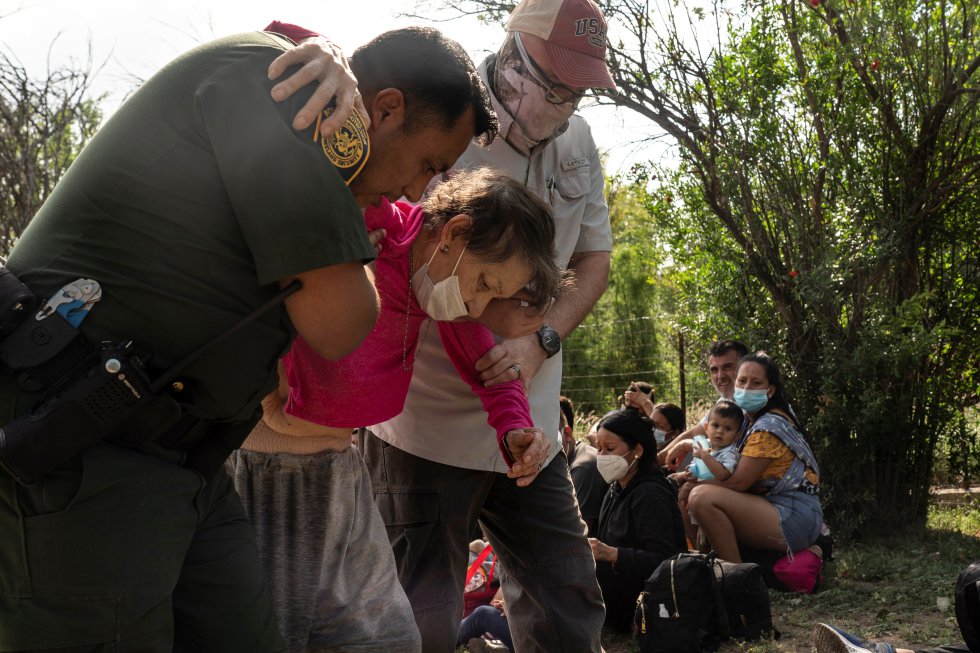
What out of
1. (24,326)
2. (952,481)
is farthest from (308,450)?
(952,481)

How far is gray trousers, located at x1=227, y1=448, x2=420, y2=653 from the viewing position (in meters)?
2.39

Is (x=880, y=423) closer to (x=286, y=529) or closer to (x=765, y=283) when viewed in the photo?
(x=765, y=283)

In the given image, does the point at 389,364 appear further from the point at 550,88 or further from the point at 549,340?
the point at 550,88

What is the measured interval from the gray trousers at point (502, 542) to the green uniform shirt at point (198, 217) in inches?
52.9

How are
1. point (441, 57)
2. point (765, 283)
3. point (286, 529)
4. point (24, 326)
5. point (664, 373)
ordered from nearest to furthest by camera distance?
point (24, 326), point (441, 57), point (286, 529), point (765, 283), point (664, 373)

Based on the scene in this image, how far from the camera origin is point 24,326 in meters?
1.64

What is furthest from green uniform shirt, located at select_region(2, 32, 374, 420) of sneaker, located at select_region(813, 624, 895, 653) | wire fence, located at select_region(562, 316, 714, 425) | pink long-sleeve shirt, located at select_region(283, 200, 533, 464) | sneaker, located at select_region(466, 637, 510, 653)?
wire fence, located at select_region(562, 316, 714, 425)

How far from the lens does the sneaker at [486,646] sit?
468 centimetres

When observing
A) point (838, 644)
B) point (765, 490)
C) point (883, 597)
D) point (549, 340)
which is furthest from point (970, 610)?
point (765, 490)

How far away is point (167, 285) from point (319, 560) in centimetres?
97

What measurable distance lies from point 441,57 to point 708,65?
19.4ft

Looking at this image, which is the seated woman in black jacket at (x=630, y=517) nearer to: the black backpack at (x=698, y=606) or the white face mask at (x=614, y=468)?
the white face mask at (x=614, y=468)

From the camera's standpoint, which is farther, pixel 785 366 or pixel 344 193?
pixel 785 366

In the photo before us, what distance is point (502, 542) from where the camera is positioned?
126 inches
